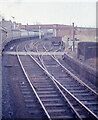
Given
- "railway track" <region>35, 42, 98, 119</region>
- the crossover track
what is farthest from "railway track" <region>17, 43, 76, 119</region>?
"railway track" <region>35, 42, 98, 119</region>

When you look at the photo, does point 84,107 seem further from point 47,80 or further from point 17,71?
point 17,71

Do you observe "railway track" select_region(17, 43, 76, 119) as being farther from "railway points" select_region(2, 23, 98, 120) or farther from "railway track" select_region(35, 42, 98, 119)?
"railway track" select_region(35, 42, 98, 119)

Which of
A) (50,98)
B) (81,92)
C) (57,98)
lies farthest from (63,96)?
(81,92)

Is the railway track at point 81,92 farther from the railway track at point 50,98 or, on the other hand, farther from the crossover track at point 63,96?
the railway track at point 50,98

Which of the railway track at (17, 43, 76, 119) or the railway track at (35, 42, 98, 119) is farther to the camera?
the railway track at (35, 42, 98, 119)

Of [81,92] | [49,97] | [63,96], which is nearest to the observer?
[63,96]

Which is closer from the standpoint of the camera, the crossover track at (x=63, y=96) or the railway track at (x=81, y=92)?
the crossover track at (x=63, y=96)

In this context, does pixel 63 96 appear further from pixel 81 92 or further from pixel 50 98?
pixel 81 92

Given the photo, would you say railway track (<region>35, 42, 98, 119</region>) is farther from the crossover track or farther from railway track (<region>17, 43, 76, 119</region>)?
railway track (<region>17, 43, 76, 119</region>)

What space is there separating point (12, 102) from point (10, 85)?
80.6 inches

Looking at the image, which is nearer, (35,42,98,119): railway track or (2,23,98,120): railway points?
(2,23,98,120): railway points

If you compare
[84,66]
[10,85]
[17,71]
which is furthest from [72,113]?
[17,71]

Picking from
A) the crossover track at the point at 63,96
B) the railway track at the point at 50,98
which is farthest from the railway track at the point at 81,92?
the railway track at the point at 50,98

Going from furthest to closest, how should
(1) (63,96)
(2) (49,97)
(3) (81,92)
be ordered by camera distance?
1. (3) (81,92)
2. (2) (49,97)
3. (1) (63,96)
